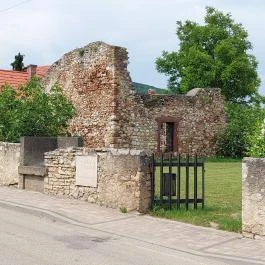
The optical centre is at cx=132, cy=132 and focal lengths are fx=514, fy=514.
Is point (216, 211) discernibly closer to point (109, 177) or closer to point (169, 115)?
point (109, 177)

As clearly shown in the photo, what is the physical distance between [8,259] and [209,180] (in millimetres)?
10467

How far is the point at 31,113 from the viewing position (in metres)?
16.0

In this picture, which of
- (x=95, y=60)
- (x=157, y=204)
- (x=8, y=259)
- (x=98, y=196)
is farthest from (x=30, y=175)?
(x=95, y=60)

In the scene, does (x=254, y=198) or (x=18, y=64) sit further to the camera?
(x=18, y=64)

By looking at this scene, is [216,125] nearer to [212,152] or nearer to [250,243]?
[212,152]

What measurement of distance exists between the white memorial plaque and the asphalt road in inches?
84.7

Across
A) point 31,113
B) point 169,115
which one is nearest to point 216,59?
point 169,115

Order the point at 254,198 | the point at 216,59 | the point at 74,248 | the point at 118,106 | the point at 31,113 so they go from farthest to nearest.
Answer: the point at 216,59 → the point at 118,106 → the point at 31,113 → the point at 254,198 → the point at 74,248

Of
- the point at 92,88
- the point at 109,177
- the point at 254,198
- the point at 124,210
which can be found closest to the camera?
the point at 254,198

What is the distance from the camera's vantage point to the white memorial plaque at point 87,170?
446 inches

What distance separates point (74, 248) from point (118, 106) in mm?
15278

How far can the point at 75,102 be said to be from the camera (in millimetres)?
24812

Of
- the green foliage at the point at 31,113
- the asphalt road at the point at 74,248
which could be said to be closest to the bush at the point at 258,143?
the asphalt road at the point at 74,248

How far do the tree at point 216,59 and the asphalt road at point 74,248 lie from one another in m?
34.5
